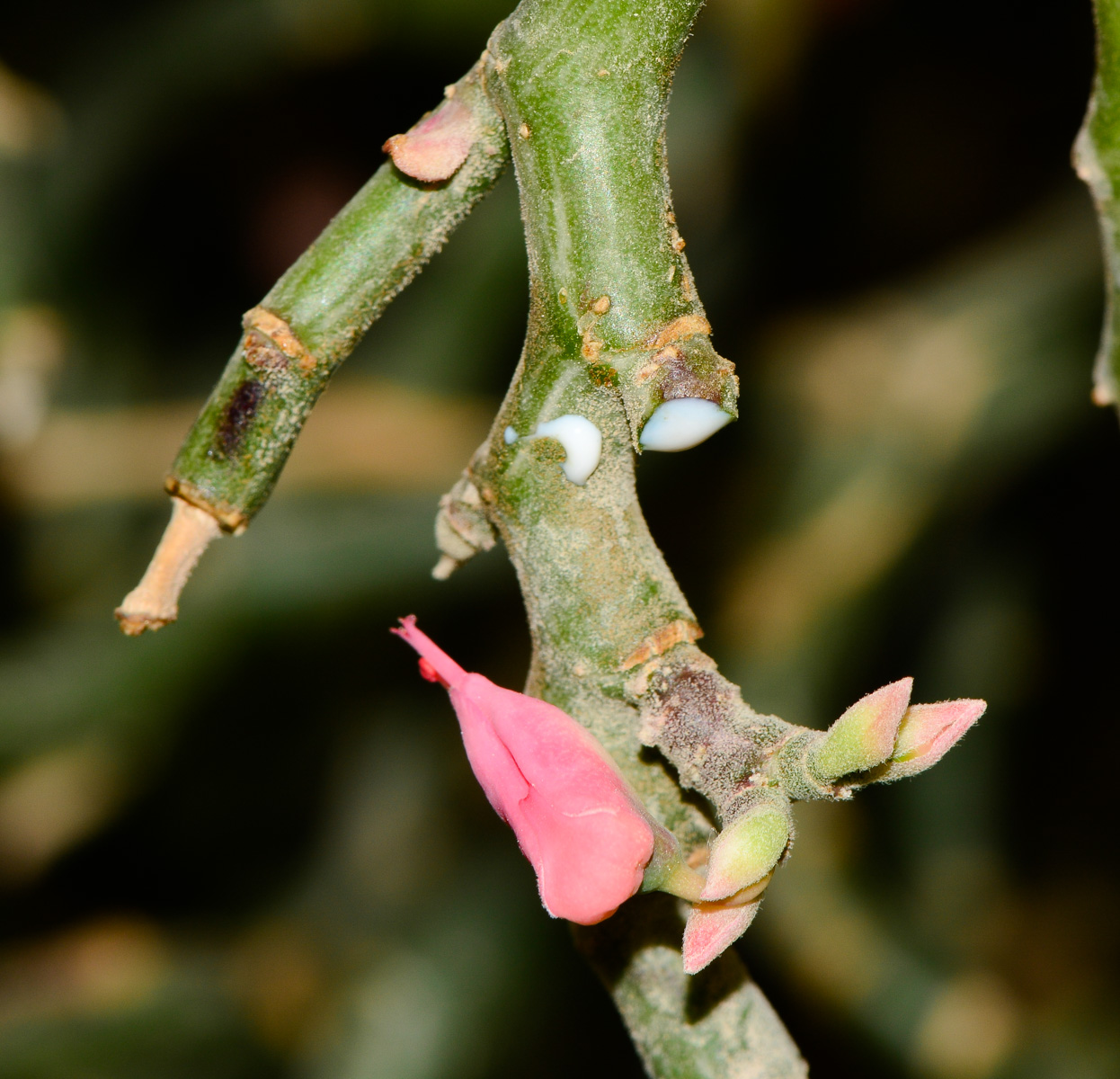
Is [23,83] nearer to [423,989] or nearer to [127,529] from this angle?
[127,529]

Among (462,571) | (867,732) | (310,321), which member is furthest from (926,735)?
(462,571)

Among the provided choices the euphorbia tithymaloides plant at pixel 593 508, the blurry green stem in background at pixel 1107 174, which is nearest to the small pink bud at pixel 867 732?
the euphorbia tithymaloides plant at pixel 593 508

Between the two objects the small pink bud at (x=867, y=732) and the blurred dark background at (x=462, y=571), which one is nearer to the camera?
the small pink bud at (x=867, y=732)

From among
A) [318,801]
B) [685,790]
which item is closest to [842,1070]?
[318,801]

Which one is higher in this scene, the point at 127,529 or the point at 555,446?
the point at 127,529

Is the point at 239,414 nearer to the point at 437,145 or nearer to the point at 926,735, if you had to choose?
the point at 437,145

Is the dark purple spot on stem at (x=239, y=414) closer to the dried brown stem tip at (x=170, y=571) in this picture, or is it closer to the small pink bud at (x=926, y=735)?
the dried brown stem tip at (x=170, y=571)
